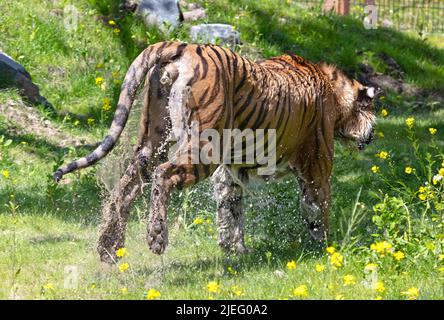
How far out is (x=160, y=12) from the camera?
12164 mm

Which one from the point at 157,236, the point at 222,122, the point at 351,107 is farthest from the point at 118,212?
the point at 351,107

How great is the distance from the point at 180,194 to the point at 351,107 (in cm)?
160

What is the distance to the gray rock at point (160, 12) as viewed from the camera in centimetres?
1208

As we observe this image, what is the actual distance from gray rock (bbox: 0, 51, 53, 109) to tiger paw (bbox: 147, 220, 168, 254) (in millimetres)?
4874

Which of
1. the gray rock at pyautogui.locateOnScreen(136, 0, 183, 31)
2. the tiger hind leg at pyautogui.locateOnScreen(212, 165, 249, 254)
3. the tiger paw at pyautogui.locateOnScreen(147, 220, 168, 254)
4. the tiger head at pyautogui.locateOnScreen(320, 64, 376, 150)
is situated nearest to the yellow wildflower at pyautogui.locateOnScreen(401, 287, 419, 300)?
the tiger paw at pyautogui.locateOnScreen(147, 220, 168, 254)

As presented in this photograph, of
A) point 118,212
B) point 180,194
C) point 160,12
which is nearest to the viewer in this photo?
point 118,212

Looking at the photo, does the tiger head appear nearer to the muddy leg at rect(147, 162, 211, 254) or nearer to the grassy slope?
the grassy slope

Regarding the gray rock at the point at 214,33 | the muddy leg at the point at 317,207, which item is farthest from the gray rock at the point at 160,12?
the muddy leg at the point at 317,207

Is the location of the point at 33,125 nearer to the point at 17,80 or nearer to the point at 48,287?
the point at 17,80

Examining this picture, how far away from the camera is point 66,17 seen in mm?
11812

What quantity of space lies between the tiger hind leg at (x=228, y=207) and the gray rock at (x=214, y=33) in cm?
455

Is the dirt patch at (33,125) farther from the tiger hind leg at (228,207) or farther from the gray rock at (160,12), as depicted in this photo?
the tiger hind leg at (228,207)

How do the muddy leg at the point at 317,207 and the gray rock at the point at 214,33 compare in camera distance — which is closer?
the muddy leg at the point at 317,207
